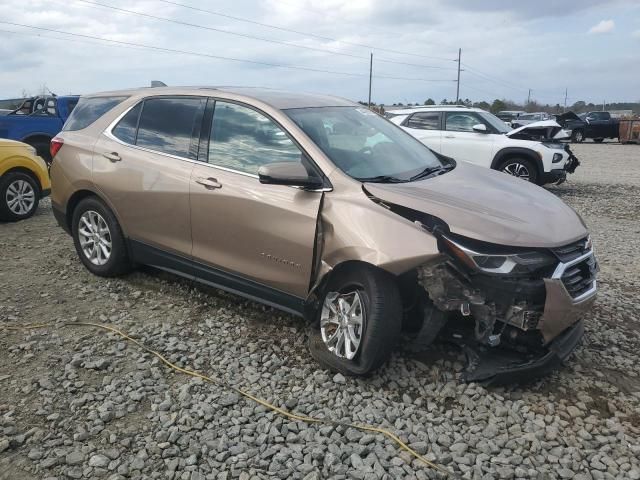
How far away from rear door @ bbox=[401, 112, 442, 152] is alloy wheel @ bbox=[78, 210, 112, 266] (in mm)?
7903

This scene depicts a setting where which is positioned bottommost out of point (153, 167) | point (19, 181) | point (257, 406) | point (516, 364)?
point (257, 406)

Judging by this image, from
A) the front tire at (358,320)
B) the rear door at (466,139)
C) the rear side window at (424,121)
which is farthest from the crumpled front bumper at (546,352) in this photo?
the rear side window at (424,121)

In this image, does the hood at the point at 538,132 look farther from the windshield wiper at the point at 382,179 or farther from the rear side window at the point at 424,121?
the windshield wiper at the point at 382,179

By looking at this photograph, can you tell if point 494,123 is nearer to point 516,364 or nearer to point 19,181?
point 19,181

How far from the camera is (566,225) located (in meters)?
3.62

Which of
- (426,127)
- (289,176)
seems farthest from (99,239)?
(426,127)

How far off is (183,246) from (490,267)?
96.0 inches

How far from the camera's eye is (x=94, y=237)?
5289 millimetres

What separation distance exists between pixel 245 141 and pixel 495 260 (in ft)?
6.63

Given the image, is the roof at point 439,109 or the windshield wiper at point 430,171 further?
the roof at point 439,109

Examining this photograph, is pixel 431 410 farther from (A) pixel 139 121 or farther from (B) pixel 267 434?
(A) pixel 139 121

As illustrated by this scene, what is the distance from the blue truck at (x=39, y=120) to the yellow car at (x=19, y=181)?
475 cm

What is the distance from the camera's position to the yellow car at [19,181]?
7777mm

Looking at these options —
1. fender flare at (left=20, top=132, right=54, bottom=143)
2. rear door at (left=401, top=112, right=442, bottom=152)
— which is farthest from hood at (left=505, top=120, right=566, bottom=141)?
fender flare at (left=20, top=132, right=54, bottom=143)
